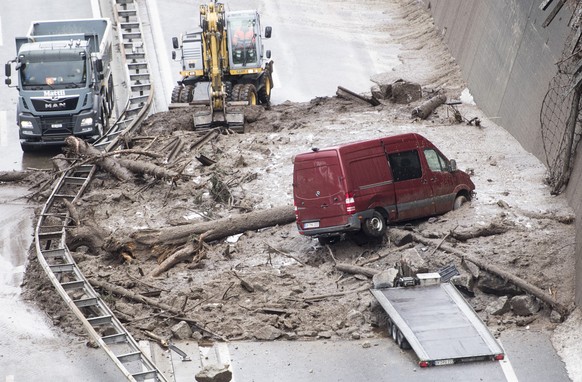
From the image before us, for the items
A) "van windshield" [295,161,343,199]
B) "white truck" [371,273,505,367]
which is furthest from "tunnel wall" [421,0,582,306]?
"van windshield" [295,161,343,199]

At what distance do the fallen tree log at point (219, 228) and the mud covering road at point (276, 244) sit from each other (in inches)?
6.4

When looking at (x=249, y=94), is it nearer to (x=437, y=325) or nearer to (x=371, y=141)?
(x=371, y=141)

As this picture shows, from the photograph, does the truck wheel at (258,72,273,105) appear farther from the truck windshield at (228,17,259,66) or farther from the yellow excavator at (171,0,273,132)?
the truck windshield at (228,17,259,66)

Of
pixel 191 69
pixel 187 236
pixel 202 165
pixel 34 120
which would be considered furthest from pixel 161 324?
pixel 191 69

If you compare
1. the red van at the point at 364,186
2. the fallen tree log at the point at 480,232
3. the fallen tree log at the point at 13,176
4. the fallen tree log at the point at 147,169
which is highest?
the red van at the point at 364,186

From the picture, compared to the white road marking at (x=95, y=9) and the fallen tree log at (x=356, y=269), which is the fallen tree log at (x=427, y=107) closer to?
the fallen tree log at (x=356, y=269)

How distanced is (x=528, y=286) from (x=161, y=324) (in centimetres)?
667

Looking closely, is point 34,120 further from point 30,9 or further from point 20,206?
point 30,9

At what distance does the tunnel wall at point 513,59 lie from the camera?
28.0 meters

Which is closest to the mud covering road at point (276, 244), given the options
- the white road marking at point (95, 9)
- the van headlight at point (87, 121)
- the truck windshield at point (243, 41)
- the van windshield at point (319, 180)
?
the van windshield at point (319, 180)

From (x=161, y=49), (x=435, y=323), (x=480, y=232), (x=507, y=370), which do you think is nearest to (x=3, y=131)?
(x=161, y=49)

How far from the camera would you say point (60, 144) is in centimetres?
3347

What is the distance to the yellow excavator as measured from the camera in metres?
33.6

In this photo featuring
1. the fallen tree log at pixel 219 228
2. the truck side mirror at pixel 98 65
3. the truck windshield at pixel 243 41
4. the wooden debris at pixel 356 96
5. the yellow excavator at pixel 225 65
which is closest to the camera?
the fallen tree log at pixel 219 228
